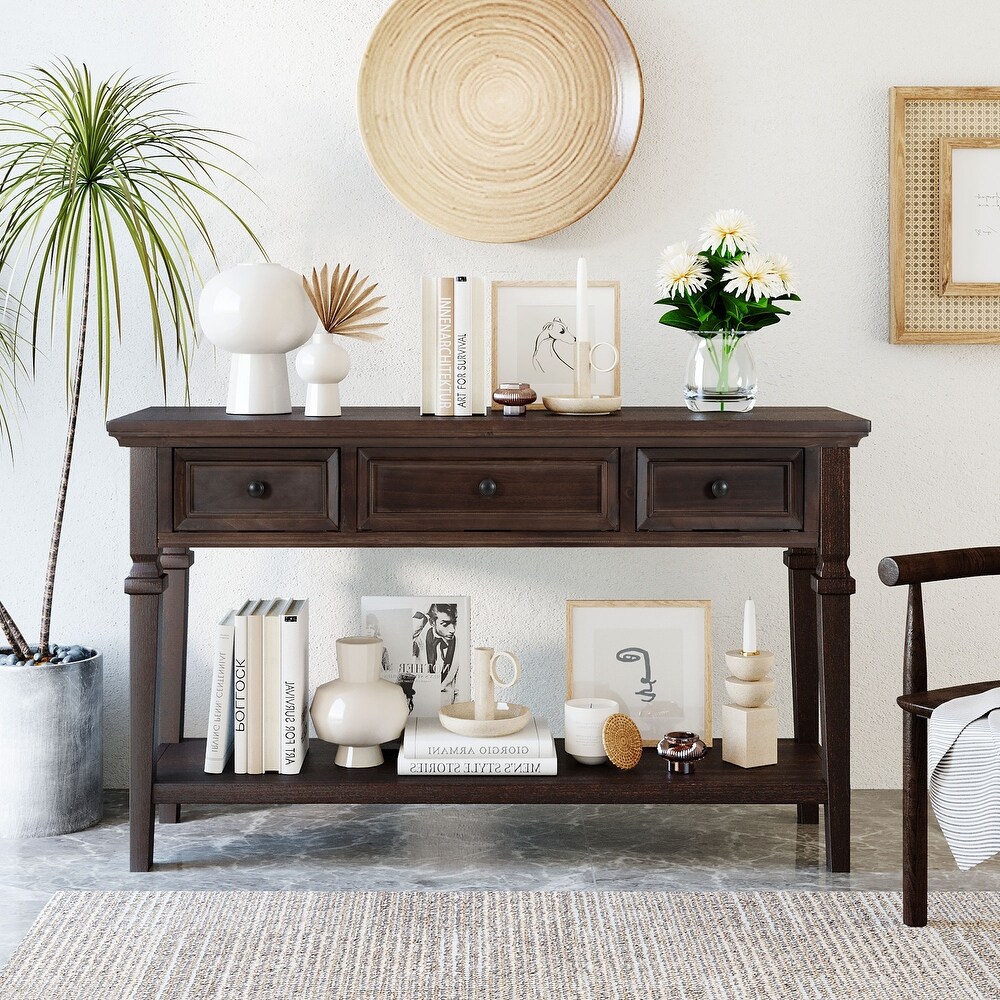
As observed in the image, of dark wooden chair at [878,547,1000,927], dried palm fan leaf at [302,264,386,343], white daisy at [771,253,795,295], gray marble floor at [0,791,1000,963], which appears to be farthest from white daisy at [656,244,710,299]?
gray marble floor at [0,791,1000,963]

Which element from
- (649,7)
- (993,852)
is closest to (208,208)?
(649,7)

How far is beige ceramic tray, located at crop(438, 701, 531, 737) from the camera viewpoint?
216cm

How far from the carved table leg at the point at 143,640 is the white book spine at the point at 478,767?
46 cm

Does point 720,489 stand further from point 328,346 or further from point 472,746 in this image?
point 328,346

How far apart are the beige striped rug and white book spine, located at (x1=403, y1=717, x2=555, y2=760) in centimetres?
26

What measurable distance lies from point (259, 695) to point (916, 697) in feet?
3.80

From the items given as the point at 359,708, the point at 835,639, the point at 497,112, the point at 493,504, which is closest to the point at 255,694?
the point at 359,708

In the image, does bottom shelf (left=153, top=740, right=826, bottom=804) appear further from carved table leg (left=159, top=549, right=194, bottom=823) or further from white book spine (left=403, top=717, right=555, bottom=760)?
carved table leg (left=159, top=549, right=194, bottom=823)

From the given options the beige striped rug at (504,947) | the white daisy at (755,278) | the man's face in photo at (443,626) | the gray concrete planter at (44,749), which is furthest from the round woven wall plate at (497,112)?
the beige striped rug at (504,947)

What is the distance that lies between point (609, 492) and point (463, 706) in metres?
0.56

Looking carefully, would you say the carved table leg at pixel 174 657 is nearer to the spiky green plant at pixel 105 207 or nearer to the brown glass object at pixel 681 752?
the spiky green plant at pixel 105 207

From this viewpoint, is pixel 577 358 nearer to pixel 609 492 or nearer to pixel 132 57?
pixel 609 492

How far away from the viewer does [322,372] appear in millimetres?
2121

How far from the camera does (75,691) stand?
2.29m
